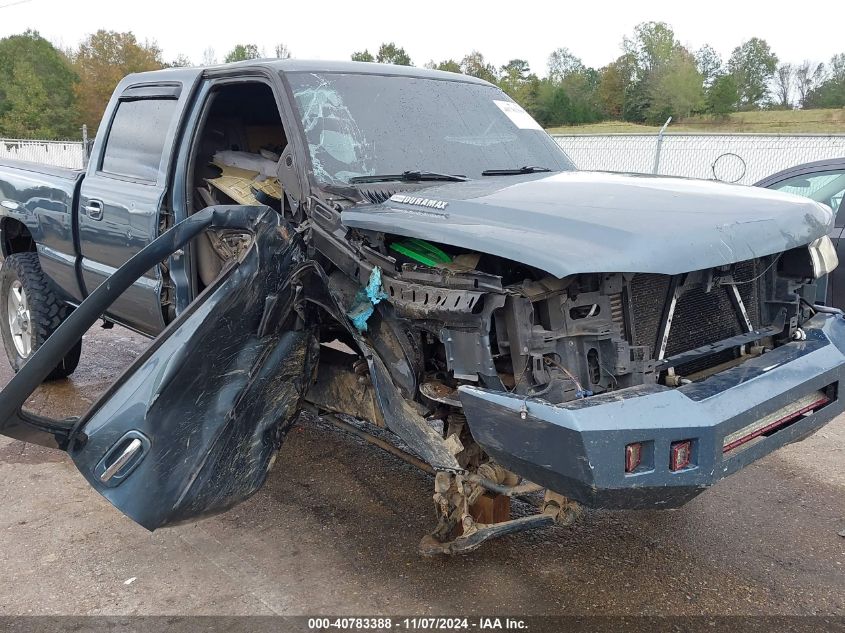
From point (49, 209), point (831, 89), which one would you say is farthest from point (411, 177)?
point (831, 89)

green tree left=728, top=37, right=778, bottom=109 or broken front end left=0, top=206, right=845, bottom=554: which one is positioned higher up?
green tree left=728, top=37, right=778, bottom=109

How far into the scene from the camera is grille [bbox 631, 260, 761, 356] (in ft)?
9.30

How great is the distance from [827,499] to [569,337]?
6.85ft

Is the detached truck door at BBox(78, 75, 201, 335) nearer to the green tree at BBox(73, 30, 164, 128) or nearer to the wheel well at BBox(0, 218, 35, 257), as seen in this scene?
the wheel well at BBox(0, 218, 35, 257)

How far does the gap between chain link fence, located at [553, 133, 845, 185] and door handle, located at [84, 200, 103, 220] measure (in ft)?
27.6

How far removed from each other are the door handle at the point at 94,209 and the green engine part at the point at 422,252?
2372 millimetres

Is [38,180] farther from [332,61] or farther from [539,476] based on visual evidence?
[539,476]

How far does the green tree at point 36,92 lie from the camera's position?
49.5 meters

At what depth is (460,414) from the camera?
2986 millimetres

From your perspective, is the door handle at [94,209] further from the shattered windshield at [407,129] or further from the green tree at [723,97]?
the green tree at [723,97]

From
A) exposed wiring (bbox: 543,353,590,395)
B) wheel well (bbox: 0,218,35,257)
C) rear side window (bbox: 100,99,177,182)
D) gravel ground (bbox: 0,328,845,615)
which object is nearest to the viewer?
exposed wiring (bbox: 543,353,590,395)

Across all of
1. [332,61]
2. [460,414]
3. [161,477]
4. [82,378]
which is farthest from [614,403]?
[82,378]

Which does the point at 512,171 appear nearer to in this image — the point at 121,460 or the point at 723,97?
the point at 121,460

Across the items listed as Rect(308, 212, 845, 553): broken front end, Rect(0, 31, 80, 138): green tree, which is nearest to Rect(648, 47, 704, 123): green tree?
Rect(0, 31, 80, 138): green tree
